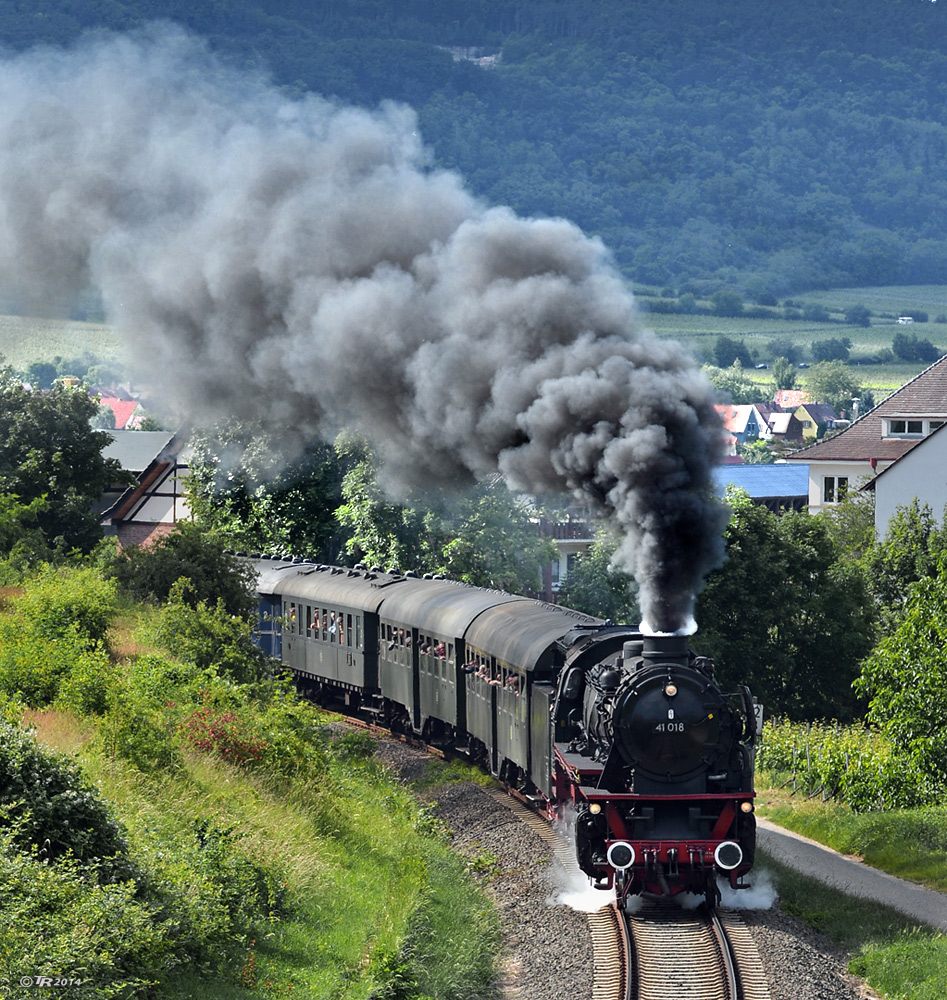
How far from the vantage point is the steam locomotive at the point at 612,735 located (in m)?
14.1

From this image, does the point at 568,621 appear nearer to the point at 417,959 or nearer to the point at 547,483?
the point at 547,483

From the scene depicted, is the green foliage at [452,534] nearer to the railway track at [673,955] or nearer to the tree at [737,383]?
the railway track at [673,955]

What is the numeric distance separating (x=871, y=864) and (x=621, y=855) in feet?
18.5

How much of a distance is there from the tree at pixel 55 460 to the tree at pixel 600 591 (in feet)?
48.9

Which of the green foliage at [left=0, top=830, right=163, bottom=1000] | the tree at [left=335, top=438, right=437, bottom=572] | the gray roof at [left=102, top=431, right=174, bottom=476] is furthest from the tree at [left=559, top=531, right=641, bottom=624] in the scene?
the green foliage at [left=0, top=830, right=163, bottom=1000]

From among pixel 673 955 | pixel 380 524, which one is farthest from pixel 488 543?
pixel 673 955

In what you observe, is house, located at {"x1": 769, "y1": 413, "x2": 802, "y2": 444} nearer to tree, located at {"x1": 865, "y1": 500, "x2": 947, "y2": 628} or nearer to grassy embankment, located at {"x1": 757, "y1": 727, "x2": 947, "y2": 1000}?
tree, located at {"x1": 865, "y1": 500, "x2": 947, "y2": 628}

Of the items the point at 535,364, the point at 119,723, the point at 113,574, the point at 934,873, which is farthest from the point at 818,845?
the point at 113,574

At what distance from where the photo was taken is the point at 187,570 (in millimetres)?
27203

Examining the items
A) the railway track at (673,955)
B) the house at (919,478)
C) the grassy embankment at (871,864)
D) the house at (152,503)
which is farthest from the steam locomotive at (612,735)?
the house at (152,503)

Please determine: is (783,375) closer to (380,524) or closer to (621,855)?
(380,524)

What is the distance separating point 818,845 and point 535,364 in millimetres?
8230

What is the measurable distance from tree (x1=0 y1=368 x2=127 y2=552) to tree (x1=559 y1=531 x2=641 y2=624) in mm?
14904

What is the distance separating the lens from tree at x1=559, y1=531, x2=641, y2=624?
42.2 m
